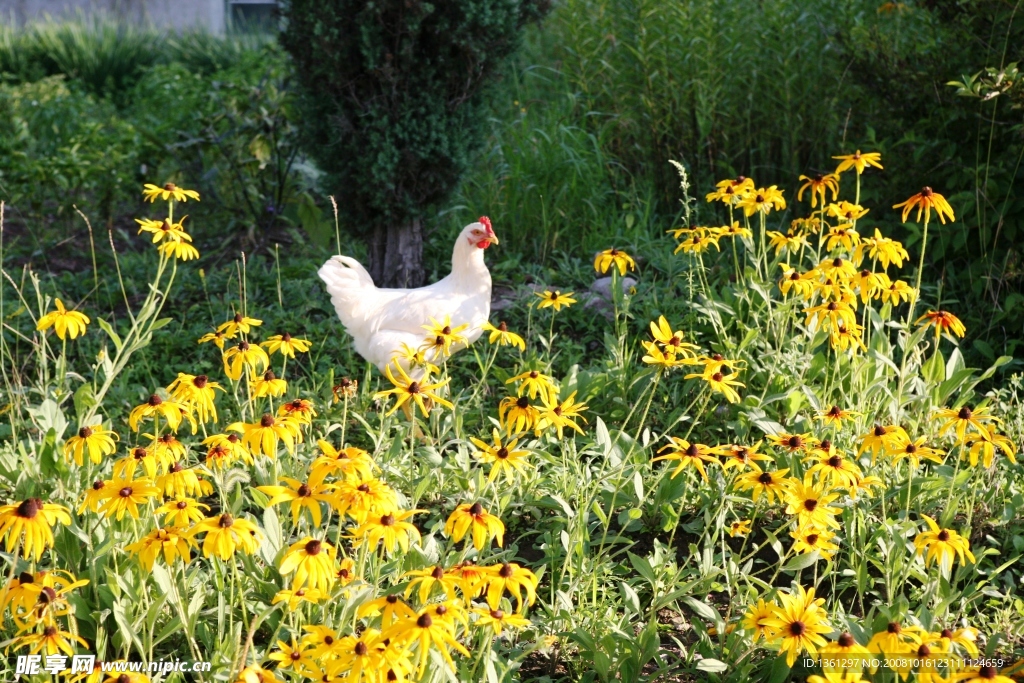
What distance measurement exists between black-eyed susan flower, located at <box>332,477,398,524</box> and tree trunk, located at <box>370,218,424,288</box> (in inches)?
117

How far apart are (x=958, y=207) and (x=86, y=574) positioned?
146 inches

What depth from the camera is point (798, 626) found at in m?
1.98

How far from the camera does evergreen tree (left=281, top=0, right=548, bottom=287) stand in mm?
4480

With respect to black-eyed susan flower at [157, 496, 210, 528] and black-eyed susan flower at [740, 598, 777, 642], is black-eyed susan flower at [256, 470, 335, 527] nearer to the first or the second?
black-eyed susan flower at [157, 496, 210, 528]

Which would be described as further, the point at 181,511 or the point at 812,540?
the point at 812,540

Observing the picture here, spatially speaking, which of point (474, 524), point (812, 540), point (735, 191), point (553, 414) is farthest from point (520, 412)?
point (735, 191)

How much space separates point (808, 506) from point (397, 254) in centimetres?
306

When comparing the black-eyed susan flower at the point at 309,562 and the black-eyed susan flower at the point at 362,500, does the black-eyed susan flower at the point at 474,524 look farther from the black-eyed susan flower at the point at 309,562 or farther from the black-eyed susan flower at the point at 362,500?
the black-eyed susan flower at the point at 309,562

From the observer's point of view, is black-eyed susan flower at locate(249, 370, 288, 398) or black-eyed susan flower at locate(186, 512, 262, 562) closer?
black-eyed susan flower at locate(186, 512, 262, 562)

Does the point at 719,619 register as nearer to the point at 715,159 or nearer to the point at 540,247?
the point at 540,247

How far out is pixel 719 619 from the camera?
2.52 meters

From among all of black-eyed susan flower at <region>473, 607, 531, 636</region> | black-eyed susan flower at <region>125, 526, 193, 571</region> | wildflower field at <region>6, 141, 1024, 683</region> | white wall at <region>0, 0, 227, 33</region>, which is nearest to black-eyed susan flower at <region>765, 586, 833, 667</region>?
wildflower field at <region>6, 141, 1024, 683</region>

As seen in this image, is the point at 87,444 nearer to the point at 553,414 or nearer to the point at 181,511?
the point at 181,511

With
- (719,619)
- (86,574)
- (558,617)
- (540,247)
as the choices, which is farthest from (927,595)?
(540,247)
